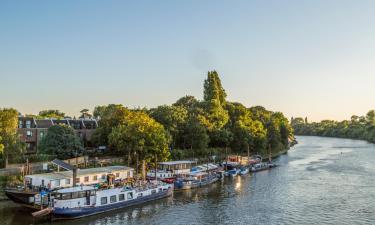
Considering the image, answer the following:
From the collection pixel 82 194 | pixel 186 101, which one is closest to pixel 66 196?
pixel 82 194

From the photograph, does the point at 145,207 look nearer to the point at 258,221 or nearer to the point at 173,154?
the point at 258,221

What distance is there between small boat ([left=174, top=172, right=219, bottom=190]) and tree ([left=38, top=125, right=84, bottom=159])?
76.2 feet

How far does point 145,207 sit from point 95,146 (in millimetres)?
43484

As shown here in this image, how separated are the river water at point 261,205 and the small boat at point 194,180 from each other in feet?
6.47

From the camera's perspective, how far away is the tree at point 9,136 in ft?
219

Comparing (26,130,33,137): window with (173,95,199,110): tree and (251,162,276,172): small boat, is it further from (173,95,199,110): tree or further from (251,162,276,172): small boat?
(173,95,199,110): tree

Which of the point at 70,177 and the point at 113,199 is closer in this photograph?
the point at 113,199

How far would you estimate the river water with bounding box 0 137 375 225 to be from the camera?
Answer: 5003 centimetres

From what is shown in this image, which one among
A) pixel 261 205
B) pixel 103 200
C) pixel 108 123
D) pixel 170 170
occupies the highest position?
pixel 108 123

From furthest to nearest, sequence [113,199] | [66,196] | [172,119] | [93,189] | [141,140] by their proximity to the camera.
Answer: [172,119]
[141,140]
[113,199]
[93,189]
[66,196]

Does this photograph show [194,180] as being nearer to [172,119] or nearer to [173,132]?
[173,132]

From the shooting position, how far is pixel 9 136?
2697 inches

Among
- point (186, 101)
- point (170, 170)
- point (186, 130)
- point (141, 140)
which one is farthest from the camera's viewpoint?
point (186, 101)

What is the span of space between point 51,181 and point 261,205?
3276 cm
